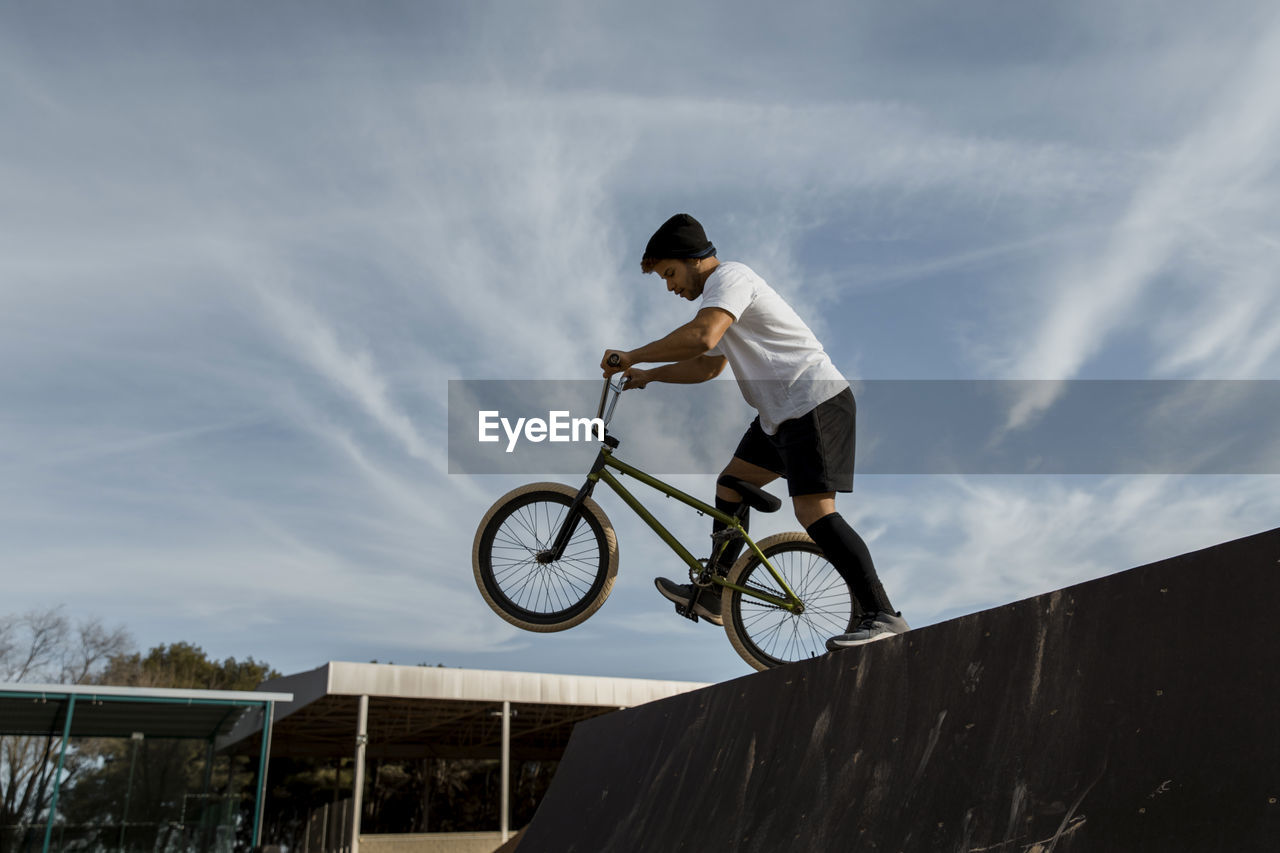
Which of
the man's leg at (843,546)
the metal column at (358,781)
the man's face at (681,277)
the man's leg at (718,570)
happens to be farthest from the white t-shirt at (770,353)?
the metal column at (358,781)

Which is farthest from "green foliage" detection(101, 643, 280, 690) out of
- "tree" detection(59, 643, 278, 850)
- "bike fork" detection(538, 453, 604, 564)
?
"bike fork" detection(538, 453, 604, 564)

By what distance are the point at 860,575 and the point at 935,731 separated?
1.13m

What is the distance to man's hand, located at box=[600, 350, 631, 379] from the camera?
3625 mm

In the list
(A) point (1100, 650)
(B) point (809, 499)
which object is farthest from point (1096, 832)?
(B) point (809, 499)

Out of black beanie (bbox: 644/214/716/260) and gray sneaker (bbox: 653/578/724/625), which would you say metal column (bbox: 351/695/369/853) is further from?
black beanie (bbox: 644/214/716/260)

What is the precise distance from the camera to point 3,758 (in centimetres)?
1933

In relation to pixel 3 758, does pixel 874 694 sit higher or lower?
lower

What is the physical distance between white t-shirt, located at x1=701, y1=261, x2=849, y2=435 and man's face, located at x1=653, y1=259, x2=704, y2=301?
18 centimetres

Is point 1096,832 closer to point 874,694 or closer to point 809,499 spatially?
point 874,694

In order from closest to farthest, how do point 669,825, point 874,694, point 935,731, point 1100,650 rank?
1. point 1100,650
2. point 935,731
3. point 874,694
4. point 669,825

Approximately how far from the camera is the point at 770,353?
3.44m

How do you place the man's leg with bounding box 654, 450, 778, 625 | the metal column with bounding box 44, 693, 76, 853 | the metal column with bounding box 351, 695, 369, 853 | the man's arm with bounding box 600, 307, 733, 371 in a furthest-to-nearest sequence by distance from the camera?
1. the metal column with bounding box 351, 695, 369, 853
2. the metal column with bounding box 44, 693, 76, 853
3. the man's leg with bounding box 654, 450, 778, 625
4. the man's arm with bounding box 600, 307, 733, 371

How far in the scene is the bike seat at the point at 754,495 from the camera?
12.8 feet

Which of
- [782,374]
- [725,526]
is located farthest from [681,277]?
[725,526]
